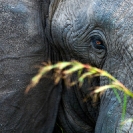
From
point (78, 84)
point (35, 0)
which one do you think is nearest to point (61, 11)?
point (35, 0)

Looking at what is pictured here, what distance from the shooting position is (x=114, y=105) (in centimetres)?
292

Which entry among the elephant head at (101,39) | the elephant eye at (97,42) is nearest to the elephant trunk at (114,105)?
the elephant head at (101,39)

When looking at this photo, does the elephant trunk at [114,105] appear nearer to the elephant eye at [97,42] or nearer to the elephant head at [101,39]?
the elephant head at [101,39]

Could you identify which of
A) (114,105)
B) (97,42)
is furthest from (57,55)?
(114,105)

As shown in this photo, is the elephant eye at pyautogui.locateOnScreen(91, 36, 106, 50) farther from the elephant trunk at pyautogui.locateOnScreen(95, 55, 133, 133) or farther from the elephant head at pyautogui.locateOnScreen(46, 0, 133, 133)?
the elephant trunk at pyautogui.locateOnScreen(95, 55, 133, 133)

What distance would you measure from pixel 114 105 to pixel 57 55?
694 mm

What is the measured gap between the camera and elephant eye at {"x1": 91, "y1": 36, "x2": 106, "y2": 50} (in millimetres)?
3102

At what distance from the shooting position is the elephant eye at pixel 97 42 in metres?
3.10

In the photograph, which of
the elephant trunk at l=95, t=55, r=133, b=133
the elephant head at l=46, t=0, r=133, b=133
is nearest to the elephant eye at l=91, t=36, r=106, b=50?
the elephant head at l=46, t=0, r=133, b=133

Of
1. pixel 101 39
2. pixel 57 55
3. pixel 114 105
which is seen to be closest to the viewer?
pixel 114 105

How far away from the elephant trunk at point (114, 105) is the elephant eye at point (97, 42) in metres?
0.10

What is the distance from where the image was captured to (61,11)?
3.35 metres

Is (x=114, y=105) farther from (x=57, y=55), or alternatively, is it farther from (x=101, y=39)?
(x=57, y=55)

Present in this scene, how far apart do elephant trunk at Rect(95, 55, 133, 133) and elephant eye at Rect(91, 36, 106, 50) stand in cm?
10
